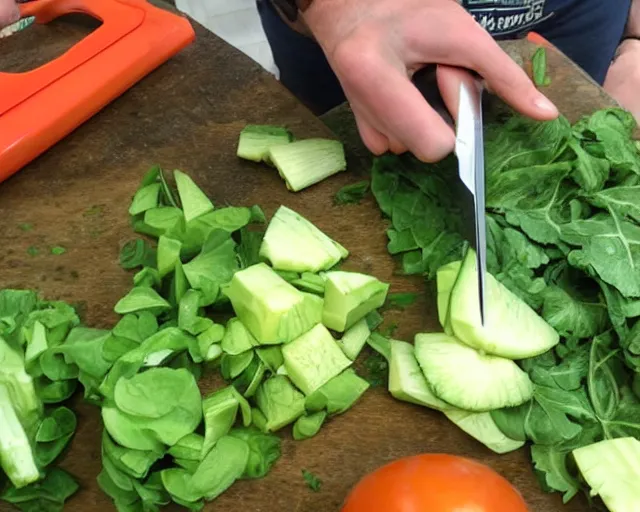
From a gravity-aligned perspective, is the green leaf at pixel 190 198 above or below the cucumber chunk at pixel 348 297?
above

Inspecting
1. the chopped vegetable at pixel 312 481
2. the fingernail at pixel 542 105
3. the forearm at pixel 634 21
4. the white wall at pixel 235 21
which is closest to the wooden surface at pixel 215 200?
the chopped vegetable at pixel 312 481

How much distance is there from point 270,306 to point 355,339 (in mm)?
131

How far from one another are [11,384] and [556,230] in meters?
0.70

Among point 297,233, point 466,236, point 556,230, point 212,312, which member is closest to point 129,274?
point 212,312

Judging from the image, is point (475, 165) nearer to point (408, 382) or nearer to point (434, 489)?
point (408, 382)

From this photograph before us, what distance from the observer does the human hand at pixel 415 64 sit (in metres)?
0.99

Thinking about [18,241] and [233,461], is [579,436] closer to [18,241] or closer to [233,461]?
[233,461]

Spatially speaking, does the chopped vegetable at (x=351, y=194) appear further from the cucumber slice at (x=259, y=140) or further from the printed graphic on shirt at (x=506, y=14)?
the printed graphic on shirt at (x=506, y=14)

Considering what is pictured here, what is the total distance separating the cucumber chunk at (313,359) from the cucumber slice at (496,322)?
151mm

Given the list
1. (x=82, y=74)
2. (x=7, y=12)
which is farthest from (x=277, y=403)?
(x=7, y=12)

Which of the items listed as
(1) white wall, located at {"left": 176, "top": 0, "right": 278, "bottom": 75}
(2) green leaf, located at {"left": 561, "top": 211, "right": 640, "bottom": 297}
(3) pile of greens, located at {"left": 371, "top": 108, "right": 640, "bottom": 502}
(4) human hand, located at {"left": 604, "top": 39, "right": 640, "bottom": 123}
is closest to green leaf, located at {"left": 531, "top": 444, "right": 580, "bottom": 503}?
(3) pile of greens, located at {"left": 371, "top": 108, "right": 640, "bottom": 502}

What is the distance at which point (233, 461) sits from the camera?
87 centimetres

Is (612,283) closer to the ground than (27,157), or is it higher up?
closer to the ground

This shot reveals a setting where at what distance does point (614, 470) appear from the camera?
851 mm
